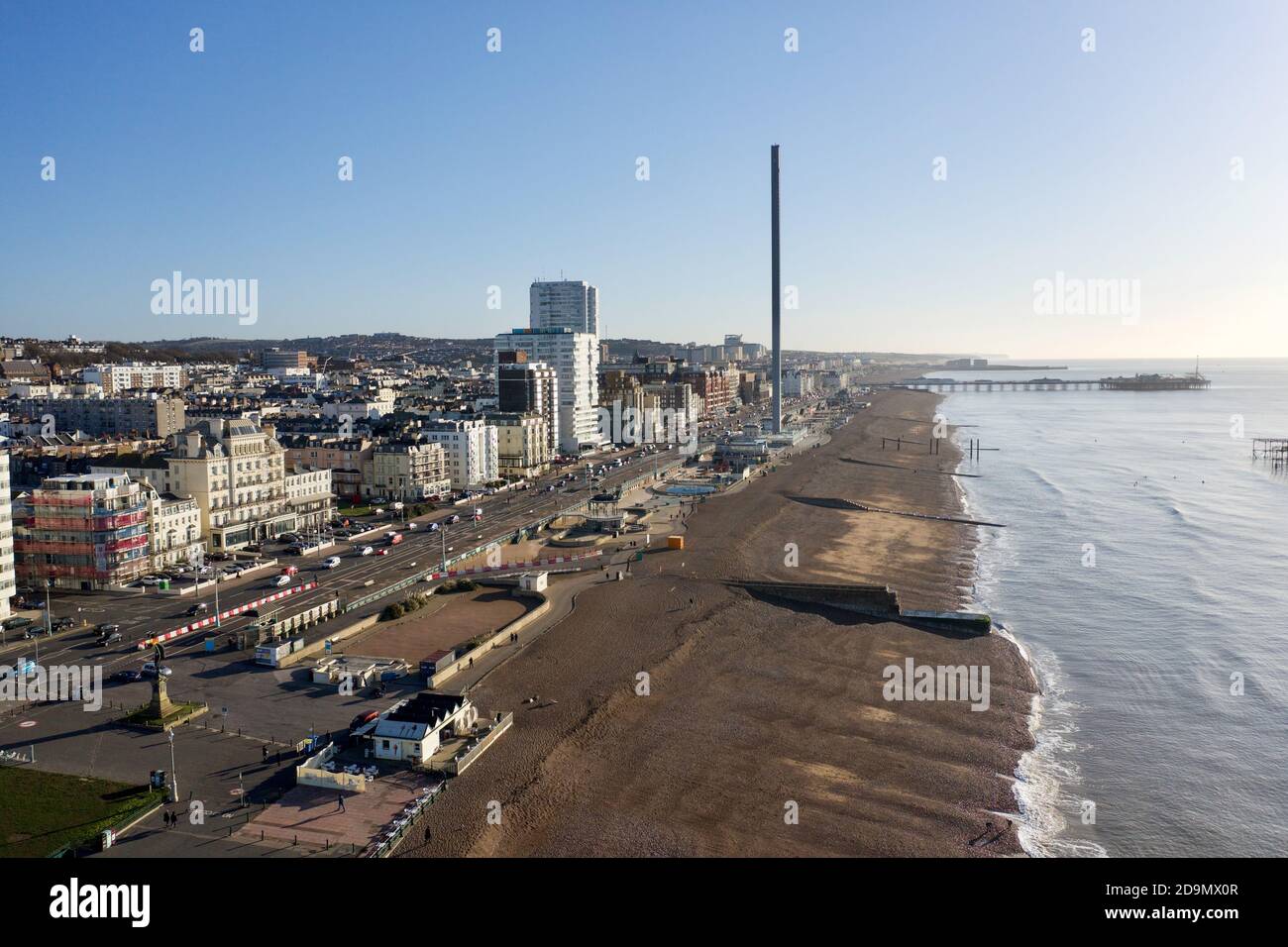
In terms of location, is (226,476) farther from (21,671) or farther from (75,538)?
(21,671)

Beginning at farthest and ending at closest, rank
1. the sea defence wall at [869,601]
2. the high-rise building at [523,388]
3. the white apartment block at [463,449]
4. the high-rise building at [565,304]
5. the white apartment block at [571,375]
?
the high-rise building at [565,304] → the white apartment block at [571,375] → the high-rise building at [523,388] → the white apartment block at [463,449] → the sea defence wall at [869,601]

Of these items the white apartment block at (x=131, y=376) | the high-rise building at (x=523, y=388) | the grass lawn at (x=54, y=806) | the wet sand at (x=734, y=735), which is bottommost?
the wet sand at (x=734, y=735)

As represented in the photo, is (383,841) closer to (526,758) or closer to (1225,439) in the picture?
(526,758)

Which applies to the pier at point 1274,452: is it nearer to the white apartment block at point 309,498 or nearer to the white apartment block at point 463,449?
the white apartment block at point 463,449

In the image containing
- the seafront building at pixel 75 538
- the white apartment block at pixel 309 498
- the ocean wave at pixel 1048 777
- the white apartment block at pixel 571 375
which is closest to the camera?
the ocean wave at pixel 1048 777

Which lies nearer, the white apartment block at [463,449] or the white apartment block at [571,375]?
the white apartment block at [463,449]

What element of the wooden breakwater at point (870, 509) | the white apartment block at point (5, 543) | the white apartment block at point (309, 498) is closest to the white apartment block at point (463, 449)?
the white apartment block at point (309, 498)

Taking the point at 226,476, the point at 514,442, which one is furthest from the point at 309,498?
the point at 514,442
